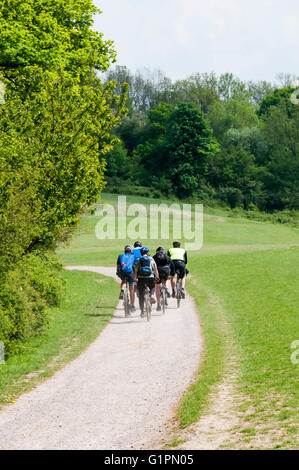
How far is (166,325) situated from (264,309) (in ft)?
17.9

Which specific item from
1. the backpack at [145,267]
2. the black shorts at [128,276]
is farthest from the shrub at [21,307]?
the backpack at [145,267]

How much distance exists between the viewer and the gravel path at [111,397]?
834cm

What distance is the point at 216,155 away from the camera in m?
93.9

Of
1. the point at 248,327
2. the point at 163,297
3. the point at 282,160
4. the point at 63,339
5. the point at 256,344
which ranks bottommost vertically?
the point at 63,339

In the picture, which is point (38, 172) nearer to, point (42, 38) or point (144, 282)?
point (144, 282)

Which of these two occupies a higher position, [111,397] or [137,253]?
[137,253]

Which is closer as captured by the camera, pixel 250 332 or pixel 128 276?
pixel 250 332

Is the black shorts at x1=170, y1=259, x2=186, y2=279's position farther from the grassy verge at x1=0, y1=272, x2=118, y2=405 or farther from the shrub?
the shrub

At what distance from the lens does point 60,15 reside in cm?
2548

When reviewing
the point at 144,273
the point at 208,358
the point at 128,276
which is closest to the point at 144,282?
the point at 144,273

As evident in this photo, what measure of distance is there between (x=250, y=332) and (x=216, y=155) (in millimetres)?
79552

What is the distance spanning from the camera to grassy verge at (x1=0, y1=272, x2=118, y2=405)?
12242 millimetres

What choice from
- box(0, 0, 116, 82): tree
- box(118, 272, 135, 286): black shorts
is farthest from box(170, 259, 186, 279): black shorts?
box(0, 0, 116, 82): tree
